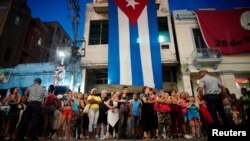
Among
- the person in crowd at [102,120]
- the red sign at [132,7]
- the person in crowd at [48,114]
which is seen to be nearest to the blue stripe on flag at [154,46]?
the red sign at [132,7]

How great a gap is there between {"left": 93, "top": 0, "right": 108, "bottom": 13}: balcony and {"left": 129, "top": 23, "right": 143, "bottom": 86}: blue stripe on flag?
3.85m

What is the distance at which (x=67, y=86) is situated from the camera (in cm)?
1342

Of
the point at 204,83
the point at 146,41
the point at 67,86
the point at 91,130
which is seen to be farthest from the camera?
the point at 67,86

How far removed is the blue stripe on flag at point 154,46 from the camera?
37.8 feet

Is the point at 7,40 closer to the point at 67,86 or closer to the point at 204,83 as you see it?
the point at 67,86

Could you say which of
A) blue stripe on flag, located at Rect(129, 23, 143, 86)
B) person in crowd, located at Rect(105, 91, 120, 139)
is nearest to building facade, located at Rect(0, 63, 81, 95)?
blue stripe on flag, located at Rect(129, 23, 143, 86)

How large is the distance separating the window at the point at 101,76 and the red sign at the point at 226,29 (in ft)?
25.2

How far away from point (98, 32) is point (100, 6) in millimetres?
2087

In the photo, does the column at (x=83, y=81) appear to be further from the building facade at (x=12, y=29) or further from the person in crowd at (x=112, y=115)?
the building facade at (x=12, y=29)

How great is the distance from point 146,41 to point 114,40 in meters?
2.13

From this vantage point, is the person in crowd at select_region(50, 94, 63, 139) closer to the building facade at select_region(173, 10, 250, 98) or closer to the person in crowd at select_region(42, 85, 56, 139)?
the person in crowd at select_region(42, 85, 56, 139)

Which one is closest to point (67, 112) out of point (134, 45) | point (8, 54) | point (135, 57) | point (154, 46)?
point (135, 57)

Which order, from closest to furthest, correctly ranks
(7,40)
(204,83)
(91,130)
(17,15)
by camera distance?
(204,83)
(91,130)
(7,40)
(17,15)

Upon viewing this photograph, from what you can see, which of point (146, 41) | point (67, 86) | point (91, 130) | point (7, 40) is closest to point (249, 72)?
point (146, 41)
